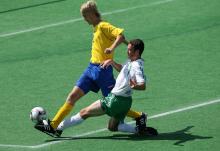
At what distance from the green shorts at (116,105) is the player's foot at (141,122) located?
0.36 metres

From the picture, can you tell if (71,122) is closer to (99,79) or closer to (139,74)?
(99,79)

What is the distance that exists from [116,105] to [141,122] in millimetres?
592

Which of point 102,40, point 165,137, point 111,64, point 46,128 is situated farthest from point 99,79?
point 165,137

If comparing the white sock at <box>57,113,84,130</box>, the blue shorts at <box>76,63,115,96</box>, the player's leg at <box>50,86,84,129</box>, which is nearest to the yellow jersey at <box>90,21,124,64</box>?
the blue shorts at <box>76,63,115,96</box>

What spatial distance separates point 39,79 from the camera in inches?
672

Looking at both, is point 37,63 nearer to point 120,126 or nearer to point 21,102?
point 21,102

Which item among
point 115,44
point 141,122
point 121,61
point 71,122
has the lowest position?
point 141,122

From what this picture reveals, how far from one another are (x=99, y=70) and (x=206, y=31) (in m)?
6.65

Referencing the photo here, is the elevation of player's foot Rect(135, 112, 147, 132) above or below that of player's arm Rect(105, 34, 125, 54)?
below

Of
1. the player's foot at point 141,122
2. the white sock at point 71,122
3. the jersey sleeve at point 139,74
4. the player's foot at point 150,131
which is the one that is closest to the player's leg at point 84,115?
the white sock at point 71,122

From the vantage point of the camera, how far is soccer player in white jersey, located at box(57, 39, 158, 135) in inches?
510

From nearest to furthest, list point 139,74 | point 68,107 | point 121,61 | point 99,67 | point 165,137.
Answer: point 139,74 < point 165,137 < point 99,67 < point 68,107 < point 121,61

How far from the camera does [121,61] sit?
711 inches

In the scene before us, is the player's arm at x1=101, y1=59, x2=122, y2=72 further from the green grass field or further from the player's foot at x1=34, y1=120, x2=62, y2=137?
the player's foot at x1=34, y1=120, x2=62, y2=137
